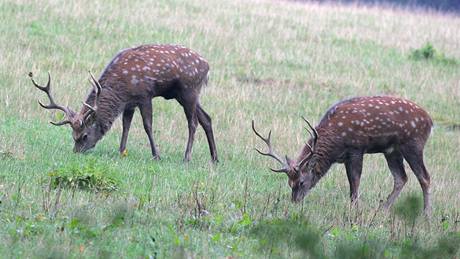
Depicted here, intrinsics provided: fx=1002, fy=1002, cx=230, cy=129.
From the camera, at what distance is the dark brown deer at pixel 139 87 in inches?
492

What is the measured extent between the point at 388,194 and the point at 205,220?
3981mm

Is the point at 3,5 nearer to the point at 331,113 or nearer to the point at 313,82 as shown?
the point at 313,82

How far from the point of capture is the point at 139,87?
41.2 ft

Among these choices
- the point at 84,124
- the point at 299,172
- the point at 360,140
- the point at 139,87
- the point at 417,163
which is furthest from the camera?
the point at 139,87

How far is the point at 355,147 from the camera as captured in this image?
Result: 37.1ft

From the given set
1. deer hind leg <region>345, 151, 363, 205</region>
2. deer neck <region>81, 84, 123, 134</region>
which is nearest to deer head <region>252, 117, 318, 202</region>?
deer hind leg <region>345, 151, 363, 205</region>

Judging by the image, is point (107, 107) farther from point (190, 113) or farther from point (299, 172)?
point (299, 172)

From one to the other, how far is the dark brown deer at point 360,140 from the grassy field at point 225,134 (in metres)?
0.29

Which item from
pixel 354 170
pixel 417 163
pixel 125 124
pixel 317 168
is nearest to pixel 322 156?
pixel 317 168

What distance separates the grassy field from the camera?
306 inches

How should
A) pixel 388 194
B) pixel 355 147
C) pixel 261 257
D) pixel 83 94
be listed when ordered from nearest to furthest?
pixel 261 257, pixel 355 147, pixel 388 194, pixel 83 94

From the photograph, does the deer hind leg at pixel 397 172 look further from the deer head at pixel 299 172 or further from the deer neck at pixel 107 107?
the deer neck at pixel 107 107

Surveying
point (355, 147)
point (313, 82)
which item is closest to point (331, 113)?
point (355, 147)

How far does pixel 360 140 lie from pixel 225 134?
376 centimetres
